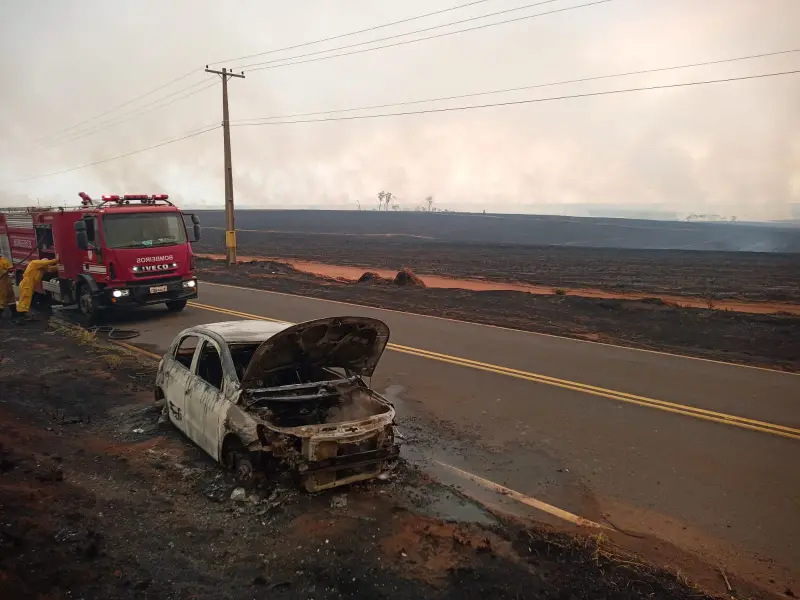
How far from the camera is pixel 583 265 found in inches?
1501

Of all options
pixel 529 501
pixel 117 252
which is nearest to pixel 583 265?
pixel 117 252

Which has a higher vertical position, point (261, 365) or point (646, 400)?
point (261, 365)

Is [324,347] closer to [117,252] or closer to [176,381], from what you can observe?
[176,381]

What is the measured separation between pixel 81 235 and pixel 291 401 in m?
9.83

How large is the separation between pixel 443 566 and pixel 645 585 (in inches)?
54.9

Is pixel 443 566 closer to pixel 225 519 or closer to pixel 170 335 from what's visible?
pixel 225 519

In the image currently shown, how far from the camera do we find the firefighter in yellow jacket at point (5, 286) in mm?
13218

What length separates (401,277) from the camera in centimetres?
2269

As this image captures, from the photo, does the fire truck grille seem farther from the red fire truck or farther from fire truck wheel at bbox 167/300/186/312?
fire truck wheel at bbox 167/300/186/312

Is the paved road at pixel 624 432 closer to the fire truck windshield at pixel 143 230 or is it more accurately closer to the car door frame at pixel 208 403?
the car door frame at pixel 208 403

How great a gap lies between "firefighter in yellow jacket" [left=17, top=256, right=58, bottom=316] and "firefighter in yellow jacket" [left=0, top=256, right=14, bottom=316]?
0.71ft

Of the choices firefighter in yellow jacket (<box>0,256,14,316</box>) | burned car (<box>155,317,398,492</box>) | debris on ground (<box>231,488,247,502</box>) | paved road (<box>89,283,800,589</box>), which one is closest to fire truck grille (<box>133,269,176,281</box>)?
paved road (<box>89,283,800,589</box>)

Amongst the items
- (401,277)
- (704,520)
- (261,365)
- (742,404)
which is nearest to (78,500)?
(261,365)

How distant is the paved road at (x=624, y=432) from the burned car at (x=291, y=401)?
51.1 inches
